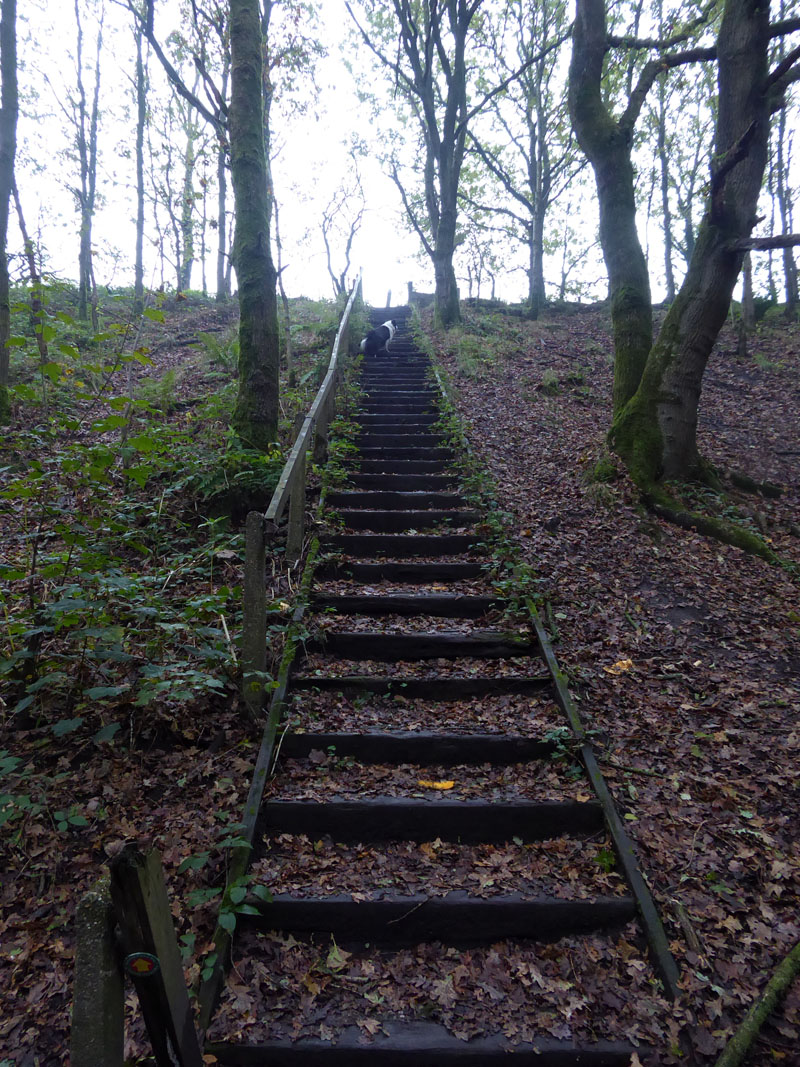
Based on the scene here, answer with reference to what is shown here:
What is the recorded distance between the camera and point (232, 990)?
232 cm

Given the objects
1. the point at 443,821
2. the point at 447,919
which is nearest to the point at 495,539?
the point at 443,821

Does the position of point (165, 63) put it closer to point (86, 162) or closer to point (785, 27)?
point (785, 27)

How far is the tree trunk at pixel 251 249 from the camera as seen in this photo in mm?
6195

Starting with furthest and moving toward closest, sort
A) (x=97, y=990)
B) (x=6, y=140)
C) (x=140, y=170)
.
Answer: (x=140, y=170) → (x=6, y=140) → (x=97, y=990)

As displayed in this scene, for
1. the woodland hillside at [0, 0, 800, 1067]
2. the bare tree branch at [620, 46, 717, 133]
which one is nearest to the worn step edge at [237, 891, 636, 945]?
the woodland hillside at [0, 0, 800, 1067]

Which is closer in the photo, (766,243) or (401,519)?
(766,243)

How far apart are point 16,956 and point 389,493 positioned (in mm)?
4935

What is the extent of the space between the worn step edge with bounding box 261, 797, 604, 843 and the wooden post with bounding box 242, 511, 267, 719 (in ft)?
2.25

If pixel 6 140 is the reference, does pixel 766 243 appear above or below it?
below

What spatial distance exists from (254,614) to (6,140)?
960 cm

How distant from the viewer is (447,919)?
262 centimetres

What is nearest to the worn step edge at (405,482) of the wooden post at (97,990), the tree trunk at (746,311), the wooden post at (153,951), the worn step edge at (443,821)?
the worn step edge at (443,821)

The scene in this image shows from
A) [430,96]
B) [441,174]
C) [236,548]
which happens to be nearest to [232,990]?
[236,548]

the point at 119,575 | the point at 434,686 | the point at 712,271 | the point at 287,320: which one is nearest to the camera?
the point at 119,575
